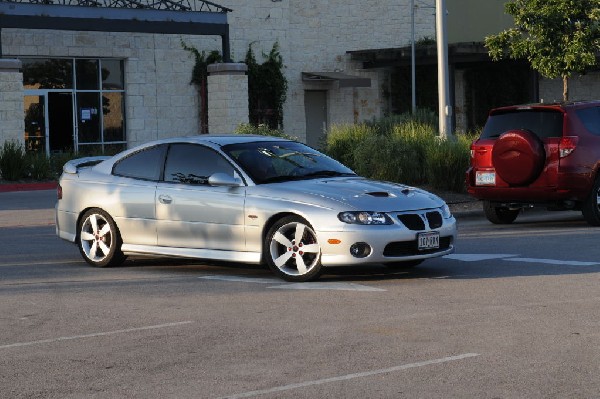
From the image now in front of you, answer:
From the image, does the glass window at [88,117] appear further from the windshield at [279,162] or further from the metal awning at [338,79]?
the windshield at [279,162]

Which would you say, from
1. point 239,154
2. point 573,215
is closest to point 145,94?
point 573,215

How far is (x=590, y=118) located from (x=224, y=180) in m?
6.88

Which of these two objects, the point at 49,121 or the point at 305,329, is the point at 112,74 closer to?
the point at 49,121

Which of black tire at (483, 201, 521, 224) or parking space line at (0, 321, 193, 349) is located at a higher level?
black tire at (483, 201, 521, 224)

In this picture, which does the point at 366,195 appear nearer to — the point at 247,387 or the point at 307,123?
the point at 247,387

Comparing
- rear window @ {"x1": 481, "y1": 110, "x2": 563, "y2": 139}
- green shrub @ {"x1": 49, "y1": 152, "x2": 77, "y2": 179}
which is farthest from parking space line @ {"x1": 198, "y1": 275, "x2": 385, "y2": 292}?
green shrub @ {"x1": 49, "y1": 152, "x2": 77, "y2": 179}

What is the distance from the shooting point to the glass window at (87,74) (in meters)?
39.5

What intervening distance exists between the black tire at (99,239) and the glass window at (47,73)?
25.2 m

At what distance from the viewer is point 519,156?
17.1m

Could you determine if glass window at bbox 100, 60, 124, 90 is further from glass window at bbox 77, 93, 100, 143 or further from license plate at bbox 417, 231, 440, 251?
license plate at bbox 417, 231, 440, 251

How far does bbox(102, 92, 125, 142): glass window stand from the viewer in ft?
132

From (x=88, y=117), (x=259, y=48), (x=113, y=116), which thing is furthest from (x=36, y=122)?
(x=259, y=48)

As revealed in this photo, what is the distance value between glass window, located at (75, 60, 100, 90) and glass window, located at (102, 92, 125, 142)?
521 millimetres

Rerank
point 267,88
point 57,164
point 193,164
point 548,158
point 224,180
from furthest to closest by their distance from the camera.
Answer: point 267,88 < point 57,164 < point 548,158 < point 193,164 < point 224,180
